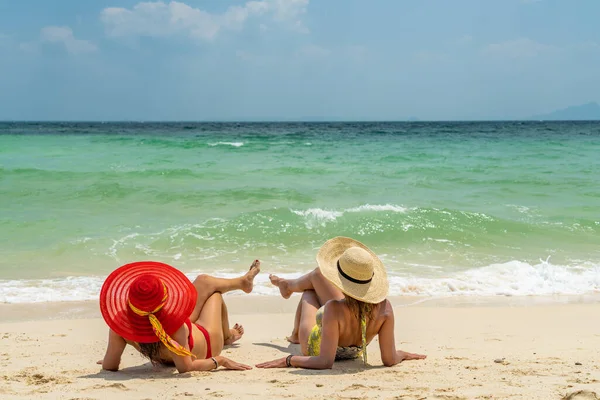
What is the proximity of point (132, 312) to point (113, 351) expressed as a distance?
42 centimetres

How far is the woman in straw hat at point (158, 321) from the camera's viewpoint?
3701 millimetres

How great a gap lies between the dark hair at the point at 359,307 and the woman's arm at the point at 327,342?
8 centimetres

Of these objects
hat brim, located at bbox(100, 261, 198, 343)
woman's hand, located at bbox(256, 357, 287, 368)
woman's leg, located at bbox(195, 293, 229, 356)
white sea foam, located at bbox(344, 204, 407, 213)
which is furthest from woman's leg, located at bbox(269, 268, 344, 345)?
white sea foam, located at bbox(344, 204, 407, 213)

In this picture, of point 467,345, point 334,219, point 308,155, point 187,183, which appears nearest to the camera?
point 467,345

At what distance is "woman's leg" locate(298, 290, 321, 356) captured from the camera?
4379 millimetres

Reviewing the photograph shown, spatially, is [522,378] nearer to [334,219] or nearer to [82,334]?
[82,334]

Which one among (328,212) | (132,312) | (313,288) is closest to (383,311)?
(313,288)

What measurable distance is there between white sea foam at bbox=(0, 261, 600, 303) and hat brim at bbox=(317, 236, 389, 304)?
2.80 m

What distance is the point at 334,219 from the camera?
35.8 feet

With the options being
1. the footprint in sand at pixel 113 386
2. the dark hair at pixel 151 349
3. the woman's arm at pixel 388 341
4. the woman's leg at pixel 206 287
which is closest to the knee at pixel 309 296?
the woman's leg at pixel 206 287

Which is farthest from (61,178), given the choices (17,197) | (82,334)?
(82,334)

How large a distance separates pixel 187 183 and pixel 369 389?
41.2 feet

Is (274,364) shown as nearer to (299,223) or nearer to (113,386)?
(113,386)

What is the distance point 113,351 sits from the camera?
4.00 m
